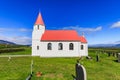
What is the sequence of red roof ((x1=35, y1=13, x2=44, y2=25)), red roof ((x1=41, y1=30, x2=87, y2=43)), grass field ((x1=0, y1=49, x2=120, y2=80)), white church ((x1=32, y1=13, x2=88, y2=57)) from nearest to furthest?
grass field ((x1=0, y1=49, x2=120, y2=80))
white church ((x1=32, y1=13, x2=88, y2=57))
red roof ((x1=41, y1=30, x2=87, y2=43))
red roof ((x1=35, y1=13, x2=44, y2=25))

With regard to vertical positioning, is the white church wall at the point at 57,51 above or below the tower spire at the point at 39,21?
below

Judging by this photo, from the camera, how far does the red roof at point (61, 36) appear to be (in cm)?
4209

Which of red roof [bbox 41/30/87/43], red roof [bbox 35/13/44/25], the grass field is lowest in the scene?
the grass field

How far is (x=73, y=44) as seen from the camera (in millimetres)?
41594

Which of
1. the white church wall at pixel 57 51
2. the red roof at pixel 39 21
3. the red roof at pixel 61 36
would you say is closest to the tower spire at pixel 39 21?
the red roof at pixel 39 21

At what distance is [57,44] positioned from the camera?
4197 centimetres

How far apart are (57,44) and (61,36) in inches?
105

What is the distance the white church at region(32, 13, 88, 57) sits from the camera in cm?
4147

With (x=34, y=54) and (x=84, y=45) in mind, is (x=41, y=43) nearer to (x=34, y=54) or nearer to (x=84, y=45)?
(x=34, y=54)

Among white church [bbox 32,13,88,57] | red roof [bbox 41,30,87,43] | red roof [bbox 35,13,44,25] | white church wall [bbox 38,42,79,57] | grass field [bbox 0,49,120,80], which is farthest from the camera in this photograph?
red roof [bbox 35,13,44,25]

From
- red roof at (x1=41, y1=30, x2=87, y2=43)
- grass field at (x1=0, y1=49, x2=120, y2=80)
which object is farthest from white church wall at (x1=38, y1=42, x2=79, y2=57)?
grass field at (x1=0, y1=49, x2=120, y2=80)

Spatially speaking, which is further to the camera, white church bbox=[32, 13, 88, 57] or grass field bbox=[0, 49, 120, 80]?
white church bbox=[32, 13, 88, 57]

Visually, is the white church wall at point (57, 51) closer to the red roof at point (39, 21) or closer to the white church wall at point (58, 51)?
the white church wall at point (58, 51)

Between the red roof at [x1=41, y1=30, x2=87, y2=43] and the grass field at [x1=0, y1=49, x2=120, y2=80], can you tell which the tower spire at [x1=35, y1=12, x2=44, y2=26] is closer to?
the red roof at [x1=41, y1=30, x2=87, y2=43]
